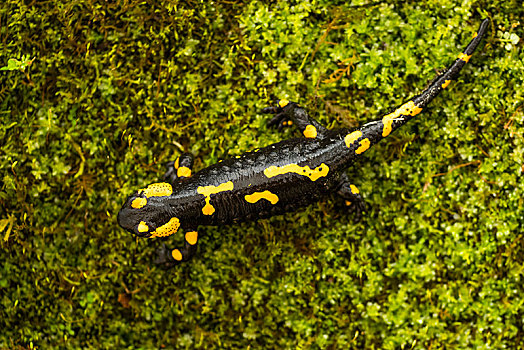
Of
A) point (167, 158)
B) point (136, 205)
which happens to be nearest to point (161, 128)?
point (167, 158)

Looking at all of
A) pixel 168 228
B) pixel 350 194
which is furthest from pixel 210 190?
pixel 350 194

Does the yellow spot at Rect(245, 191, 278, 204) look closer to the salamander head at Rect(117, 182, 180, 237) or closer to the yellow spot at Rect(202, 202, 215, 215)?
the yellow spot at Rect(202, 202, 215, 215)

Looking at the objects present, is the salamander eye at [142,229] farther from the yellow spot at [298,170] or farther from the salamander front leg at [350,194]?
the salamander front leg at [350,194]

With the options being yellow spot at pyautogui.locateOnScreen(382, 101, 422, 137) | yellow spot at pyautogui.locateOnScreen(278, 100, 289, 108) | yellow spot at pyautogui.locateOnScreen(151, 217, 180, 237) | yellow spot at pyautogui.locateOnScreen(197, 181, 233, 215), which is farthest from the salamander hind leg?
yellow spot at pyautogui.locateOnScreen(151, 217, 180, 237)

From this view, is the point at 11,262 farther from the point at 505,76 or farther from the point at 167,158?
the point at 505,76

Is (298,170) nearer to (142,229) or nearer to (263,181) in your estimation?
(263,181)
